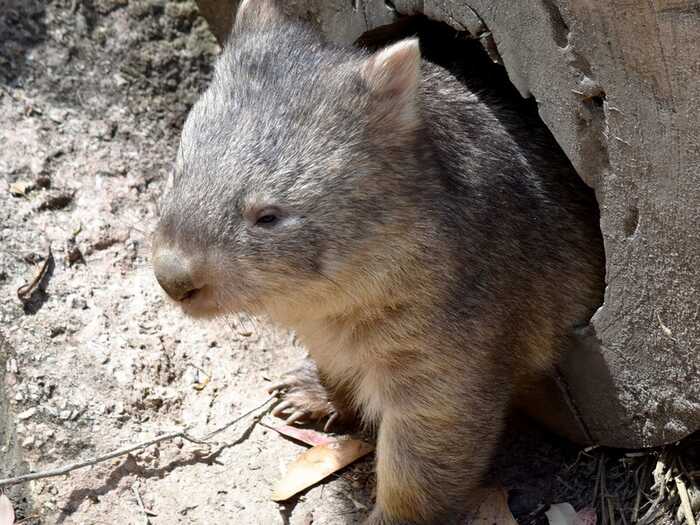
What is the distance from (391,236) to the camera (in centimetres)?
300

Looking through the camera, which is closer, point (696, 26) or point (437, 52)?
point (696, 26)

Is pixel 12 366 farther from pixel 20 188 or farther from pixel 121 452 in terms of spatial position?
pixel 20 188

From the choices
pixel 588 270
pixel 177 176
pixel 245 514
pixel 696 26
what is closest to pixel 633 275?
pixel 588 270

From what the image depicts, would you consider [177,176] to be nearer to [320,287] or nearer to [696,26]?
[320,287]

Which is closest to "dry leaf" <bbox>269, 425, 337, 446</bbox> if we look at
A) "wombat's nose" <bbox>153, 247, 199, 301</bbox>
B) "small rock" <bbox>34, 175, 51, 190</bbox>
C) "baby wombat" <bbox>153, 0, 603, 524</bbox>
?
"baby wombat" <bbox>153, 0, 603, 524</bbox>

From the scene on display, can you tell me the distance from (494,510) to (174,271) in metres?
1.67

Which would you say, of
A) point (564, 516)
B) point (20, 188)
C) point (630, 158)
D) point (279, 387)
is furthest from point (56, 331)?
point (630, 158)

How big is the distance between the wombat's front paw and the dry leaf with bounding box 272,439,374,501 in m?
0.17

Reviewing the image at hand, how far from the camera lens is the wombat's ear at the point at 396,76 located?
2973 mm

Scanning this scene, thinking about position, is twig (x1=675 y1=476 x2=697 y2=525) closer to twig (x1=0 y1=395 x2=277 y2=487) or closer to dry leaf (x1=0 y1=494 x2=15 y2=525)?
twig (x1=0 y1=395 x2=277 y2=487)

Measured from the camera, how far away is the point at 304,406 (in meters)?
4.10

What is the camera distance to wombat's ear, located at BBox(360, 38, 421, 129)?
9.75ft

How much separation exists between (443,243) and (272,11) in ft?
3.62

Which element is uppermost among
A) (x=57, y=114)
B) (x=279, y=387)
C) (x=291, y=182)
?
(x=291, y=182)
